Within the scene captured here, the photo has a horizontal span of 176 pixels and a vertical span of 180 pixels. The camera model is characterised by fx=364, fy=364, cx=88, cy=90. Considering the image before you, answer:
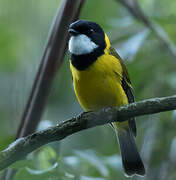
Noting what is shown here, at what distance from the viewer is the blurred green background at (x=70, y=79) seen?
309cm

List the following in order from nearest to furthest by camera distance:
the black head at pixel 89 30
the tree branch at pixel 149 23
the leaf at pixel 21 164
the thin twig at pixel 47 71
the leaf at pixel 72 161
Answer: the leaf at pixel 21 164 → the thin twig at pixel 47 71 → the leaf at pixel 72 161 → the black head at pixel 89 30 → the tree branch at pixel 149 23

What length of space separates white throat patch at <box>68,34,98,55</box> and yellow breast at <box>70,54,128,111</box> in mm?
122

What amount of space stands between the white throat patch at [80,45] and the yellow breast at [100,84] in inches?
4.8

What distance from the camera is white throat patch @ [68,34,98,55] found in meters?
2.86

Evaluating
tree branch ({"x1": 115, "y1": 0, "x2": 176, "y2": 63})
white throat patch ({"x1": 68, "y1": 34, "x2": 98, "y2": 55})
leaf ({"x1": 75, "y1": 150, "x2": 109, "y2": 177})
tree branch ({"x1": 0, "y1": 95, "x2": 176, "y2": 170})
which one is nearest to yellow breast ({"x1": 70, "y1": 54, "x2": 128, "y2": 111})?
white throat patch ({"x1": 68, "y1": 34, "x2": 98, "y2": 55})

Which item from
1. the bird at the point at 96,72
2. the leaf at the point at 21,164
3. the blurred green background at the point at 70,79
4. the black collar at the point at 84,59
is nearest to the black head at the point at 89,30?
the bird at the point at 96,72

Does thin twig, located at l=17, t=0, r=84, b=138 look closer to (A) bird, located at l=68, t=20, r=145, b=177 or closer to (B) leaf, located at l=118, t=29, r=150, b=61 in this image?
(A) bird, located at l=68, t=20, r=145, b=177

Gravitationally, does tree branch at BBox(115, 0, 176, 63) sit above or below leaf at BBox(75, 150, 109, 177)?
above

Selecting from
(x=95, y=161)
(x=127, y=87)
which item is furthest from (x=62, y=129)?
(x=127, y=87)

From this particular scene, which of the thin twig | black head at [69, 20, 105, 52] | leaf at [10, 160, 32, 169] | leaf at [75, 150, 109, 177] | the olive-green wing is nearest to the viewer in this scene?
leaf at [10, 160, 32, 169]

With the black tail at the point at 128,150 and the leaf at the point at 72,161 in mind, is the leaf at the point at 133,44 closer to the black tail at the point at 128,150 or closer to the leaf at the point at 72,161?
the black tail at the point at 128,150

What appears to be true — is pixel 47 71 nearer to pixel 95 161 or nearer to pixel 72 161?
pixel 72 161

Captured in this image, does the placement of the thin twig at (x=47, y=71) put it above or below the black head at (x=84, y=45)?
above

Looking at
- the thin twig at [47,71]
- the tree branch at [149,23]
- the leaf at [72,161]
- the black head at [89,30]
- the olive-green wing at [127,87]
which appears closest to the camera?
the thin twig at [47,71]
